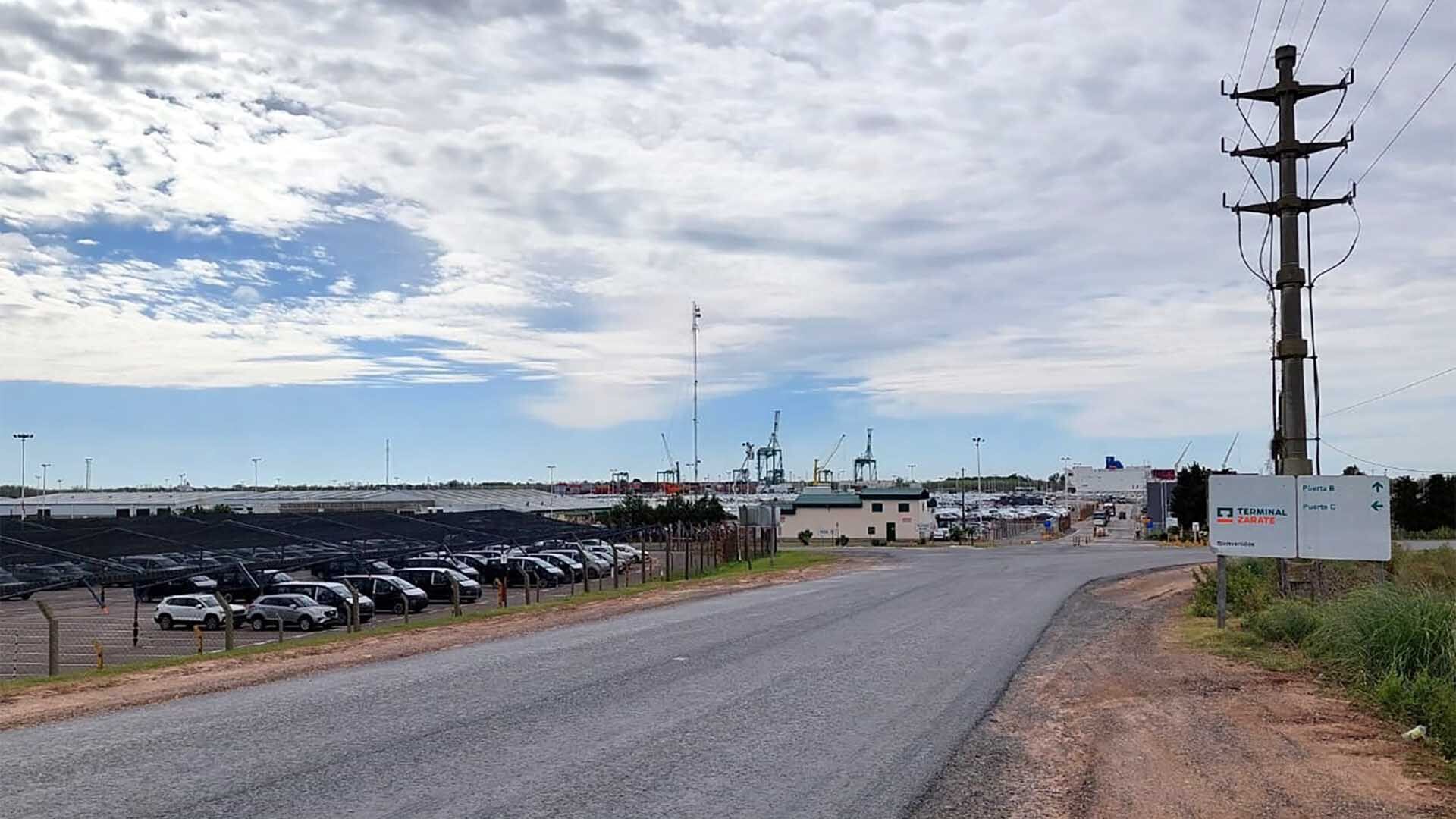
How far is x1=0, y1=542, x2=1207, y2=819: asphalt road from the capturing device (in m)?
8.03

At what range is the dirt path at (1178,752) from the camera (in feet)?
27.2

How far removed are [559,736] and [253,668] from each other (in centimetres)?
630

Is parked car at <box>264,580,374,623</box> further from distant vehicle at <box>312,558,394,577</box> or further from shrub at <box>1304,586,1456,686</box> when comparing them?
shrub at <box>1304,586,1456,686</box>

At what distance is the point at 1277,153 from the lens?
24.8 meters

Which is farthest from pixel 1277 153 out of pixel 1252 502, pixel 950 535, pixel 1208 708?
pixel 950 535

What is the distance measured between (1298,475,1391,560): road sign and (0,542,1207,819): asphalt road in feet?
17.5

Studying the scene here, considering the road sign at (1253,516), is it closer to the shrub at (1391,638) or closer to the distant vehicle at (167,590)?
the shrub at (1391,638)

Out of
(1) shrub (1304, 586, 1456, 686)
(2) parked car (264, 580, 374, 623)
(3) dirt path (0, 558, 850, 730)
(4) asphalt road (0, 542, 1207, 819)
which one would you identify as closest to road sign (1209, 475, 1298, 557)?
(1) shrub (1304, 586, 1456, 686)

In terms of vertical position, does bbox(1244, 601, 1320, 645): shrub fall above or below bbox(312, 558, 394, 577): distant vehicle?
above

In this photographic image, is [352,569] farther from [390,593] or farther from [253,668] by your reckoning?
[253,668]

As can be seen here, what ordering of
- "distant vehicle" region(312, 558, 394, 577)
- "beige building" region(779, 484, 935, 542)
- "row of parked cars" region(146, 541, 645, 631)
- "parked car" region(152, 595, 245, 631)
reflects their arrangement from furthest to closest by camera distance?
"beige building" region(779, 484, 935, 542), "distant vehicle" region(312, 558, 394, 577), "parked car" region(152, 595, 245, 631), "row of parked cars" region(146, 541, 645, 631)

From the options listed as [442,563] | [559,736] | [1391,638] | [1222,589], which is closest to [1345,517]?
[1222,589]

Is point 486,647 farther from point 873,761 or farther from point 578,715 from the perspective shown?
point 873,761

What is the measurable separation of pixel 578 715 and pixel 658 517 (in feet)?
219
